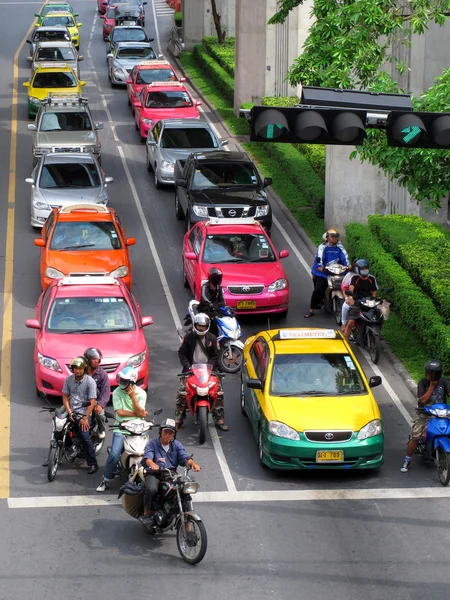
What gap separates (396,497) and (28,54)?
42021 millimetres

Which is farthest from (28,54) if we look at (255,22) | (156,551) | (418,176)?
(156,551)

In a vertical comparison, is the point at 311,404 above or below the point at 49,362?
below

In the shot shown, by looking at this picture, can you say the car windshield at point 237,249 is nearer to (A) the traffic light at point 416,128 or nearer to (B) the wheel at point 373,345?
(B) the wheel at point 373,345

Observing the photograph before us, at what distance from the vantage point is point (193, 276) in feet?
76.6

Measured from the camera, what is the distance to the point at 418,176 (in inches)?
685

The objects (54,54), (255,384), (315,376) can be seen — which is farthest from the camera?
(54,54)

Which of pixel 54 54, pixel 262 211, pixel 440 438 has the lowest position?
pixel 440 438

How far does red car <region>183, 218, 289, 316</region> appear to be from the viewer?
2225 centimetres

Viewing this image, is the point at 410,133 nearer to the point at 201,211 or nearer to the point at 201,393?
the point at 201,393

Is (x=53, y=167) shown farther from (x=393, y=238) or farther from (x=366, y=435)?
(x=366, y=435)

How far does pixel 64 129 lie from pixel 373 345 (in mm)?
15325

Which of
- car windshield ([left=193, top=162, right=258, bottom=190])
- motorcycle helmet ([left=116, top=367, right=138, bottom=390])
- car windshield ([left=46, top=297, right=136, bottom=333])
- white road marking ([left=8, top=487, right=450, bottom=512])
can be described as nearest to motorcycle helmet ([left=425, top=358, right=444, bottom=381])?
white road marking ([left=8, top=487, right=450, bottom=512])

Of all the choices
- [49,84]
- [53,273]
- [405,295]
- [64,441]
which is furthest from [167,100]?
[64,441]

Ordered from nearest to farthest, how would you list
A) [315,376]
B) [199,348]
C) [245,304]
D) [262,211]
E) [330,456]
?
[330,456] < [315,376] < [199,348] < [245,304] < [262,211]
